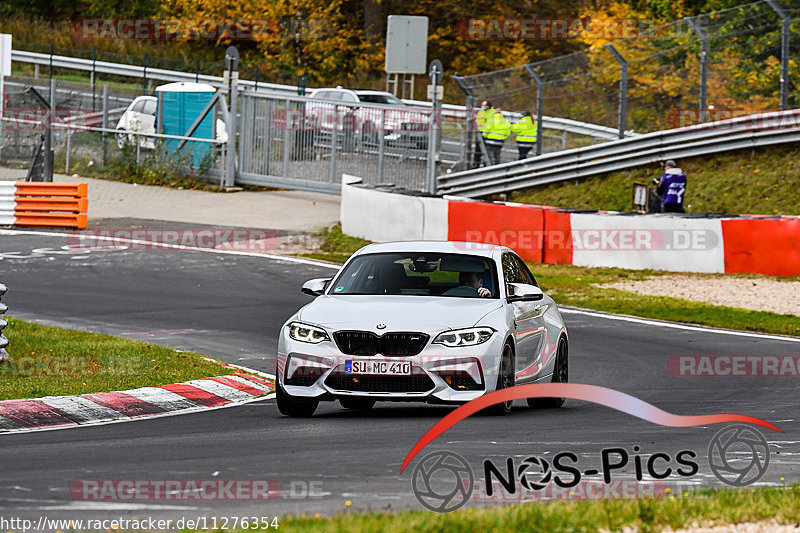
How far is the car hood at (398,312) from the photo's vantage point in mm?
10031

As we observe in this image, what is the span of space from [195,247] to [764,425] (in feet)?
52.6

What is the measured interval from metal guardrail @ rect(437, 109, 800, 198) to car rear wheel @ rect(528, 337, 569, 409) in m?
16.0

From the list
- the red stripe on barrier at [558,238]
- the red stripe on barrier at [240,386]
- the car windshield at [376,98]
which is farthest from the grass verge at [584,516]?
the car windshield at [376,98]

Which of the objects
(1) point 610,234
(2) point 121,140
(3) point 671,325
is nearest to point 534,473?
(3) point 671,325

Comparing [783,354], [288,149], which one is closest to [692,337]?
[783,354]

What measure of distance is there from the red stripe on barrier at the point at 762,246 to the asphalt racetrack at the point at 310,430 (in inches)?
170

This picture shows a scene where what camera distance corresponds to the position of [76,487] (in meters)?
7.23

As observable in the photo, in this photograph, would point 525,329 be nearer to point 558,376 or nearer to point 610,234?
point 558,376

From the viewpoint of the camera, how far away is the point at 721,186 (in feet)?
89.1

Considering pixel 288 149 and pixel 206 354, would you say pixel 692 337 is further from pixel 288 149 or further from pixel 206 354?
pixel 288 149

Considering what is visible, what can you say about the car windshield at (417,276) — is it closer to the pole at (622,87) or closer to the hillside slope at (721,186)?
the hillside slope at (721,186)

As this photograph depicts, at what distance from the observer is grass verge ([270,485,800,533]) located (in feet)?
19.6

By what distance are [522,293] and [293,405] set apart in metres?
2.14

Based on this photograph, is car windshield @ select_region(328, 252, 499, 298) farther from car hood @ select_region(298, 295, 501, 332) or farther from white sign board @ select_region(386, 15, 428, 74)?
white sign board @ select_region(386, 15, 428, 74)
